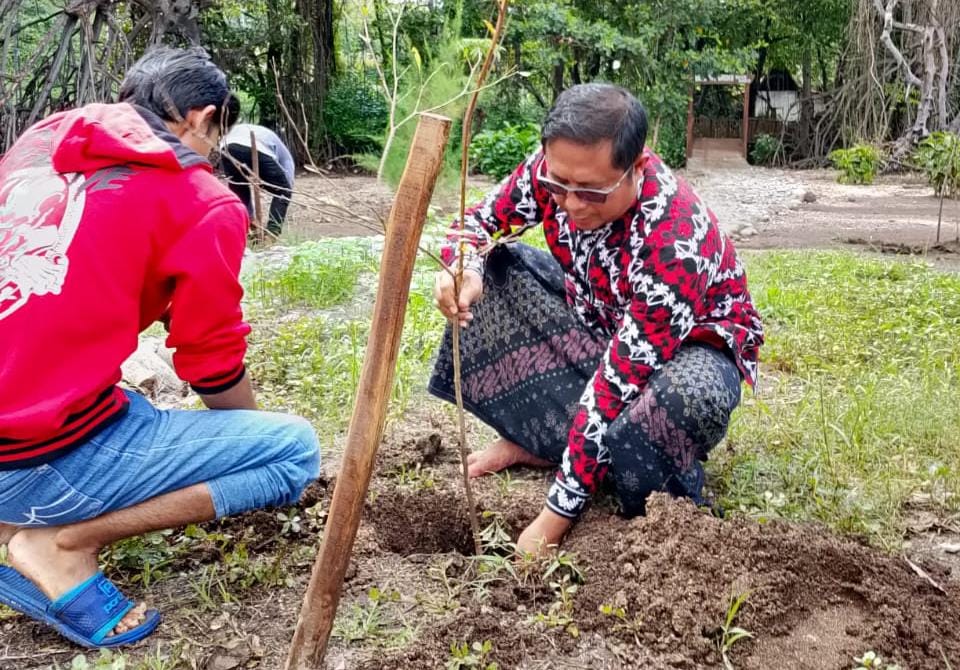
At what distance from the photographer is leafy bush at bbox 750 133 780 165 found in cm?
1889

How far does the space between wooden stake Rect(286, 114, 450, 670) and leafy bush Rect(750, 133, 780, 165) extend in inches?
731

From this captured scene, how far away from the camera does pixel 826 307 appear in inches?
181

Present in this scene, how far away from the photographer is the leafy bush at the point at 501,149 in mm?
13344

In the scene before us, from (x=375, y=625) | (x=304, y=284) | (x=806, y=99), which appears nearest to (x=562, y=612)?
(x=375, y=625)

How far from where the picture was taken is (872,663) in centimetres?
178

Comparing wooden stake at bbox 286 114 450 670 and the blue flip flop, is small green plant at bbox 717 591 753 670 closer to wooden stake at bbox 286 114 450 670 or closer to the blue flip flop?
wooden stake at bbox 286 114 450 670

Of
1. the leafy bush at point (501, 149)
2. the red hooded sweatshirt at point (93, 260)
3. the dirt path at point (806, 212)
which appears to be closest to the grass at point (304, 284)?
the dirt path at point (806, 212)

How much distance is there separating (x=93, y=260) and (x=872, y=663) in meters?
1.70

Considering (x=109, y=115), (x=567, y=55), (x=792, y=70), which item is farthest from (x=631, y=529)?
(x=792, y=70)

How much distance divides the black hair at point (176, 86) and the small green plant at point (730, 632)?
1.52m

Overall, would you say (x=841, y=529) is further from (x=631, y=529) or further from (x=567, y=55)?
(x=567, y=55)

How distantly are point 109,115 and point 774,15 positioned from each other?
60.9 feet

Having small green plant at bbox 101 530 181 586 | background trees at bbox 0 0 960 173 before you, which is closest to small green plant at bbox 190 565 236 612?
small green plant at bbox 101 530 181 586

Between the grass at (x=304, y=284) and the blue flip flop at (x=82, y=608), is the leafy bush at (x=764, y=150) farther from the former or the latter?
the blue flip flop at (x=82, y=608)
